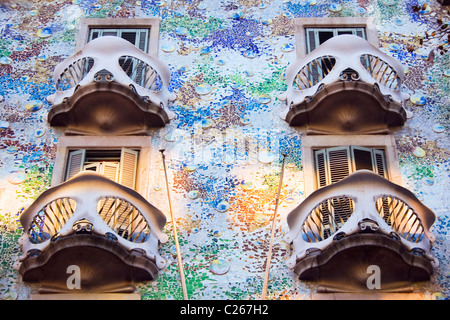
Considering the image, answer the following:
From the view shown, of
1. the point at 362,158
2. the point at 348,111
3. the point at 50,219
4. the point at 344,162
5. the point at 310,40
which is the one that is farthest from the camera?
the point at 310,40

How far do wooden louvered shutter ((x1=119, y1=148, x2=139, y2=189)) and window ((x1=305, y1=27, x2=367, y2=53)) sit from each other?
4.91 metres

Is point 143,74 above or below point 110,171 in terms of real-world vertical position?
above

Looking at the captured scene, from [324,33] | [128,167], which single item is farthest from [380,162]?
[128,167]

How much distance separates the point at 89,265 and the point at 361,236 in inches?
185

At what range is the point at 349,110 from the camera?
1981cm

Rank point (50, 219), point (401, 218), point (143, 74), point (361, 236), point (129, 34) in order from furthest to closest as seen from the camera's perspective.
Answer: point (129, 34), point (143, 74), point (401, 218), point (50, 219), point (361, 236)

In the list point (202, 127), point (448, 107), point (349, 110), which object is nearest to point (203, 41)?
point (202, 127)

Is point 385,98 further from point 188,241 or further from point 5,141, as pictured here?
point 5,141

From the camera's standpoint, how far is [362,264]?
17.2m

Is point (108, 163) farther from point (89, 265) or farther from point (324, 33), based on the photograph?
point (324, 33)

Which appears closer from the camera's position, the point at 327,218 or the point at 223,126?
the point at 327,218

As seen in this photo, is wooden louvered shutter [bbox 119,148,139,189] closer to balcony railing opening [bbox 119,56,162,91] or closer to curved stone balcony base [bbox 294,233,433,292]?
balcony railing opening [bbox 119,56,162,91]

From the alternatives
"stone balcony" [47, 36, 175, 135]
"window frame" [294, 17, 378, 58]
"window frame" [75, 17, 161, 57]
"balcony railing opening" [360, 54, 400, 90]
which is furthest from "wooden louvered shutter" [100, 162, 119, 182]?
"balcony railing opening" [360, 54, 400, 90]

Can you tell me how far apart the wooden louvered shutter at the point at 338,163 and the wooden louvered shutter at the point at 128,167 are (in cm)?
377
